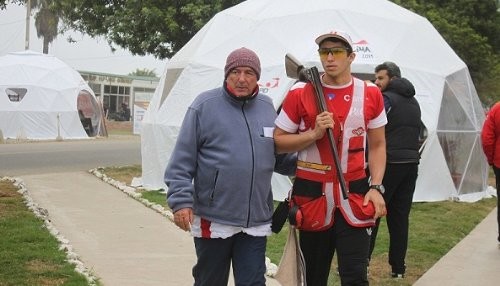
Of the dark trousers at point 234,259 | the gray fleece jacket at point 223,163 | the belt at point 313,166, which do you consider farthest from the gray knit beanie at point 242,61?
the dark trousers at point 234,259

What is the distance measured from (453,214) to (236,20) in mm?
5222

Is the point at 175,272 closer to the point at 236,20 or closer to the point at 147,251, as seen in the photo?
the point at 147,251

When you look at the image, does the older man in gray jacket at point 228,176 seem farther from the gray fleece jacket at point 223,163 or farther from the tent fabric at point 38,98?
the tent fabric at point 38,98

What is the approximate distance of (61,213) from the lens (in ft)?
31.0

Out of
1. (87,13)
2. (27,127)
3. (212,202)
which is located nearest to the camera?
(212,202)

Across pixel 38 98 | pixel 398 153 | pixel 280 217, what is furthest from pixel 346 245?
pixel 38 98

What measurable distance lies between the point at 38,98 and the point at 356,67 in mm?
19916

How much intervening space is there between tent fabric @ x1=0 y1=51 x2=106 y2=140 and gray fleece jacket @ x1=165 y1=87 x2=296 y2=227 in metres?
25.3

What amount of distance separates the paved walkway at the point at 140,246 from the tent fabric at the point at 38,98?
1758 centimetres

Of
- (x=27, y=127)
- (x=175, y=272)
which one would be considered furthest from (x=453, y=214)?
(x=27, y=127)

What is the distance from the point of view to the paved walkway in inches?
243

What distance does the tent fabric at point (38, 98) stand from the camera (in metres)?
27.9

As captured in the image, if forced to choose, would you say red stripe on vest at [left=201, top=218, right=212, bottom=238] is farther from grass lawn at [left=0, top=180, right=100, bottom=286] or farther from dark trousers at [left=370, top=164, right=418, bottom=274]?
dark trousers at [left=370, top=164, right=418, bottom=274]

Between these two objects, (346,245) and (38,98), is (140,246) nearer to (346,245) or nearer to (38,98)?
(346,245)
